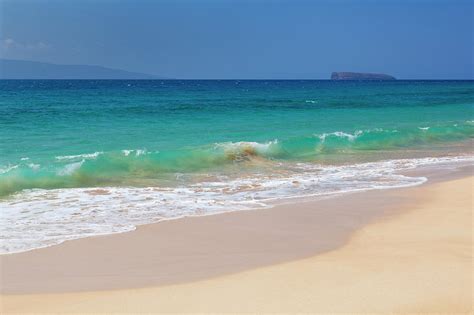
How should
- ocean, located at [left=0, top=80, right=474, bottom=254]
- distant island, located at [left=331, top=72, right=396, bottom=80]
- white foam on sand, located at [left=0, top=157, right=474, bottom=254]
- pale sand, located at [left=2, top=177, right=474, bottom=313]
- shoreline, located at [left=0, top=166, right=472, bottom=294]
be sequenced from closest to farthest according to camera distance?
pale sand, located at [left=2, top=177, right=474, bottom=313]
shoreline, located at [left=0, top=166, right=472, bottom=294]
white foam on sand, located at [left=0, top=157, right=474, bottom=254]
ocean, located at [left=0, top=80, right=474, bottom=254]
distant island, located at [left=331, top=72, right=396, bottom=80]

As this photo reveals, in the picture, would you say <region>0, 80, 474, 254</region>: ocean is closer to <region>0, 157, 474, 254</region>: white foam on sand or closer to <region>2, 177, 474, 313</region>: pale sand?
<region>0, 157, 474, 254</region>: white foam on sand

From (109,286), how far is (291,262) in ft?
6.30

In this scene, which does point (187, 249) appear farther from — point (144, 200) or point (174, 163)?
point (174, 163)

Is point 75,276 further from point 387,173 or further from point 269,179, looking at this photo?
point 387,173

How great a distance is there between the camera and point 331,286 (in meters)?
5.71

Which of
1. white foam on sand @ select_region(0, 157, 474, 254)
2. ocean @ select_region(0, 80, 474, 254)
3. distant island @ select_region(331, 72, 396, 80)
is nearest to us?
white foam on sand @ select_region(0, 157, 474, 254)

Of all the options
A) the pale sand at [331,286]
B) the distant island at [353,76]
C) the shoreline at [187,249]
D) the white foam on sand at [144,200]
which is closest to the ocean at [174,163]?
the white foam on sand at [144,200]

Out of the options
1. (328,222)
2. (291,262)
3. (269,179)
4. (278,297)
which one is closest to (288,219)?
(328,222)

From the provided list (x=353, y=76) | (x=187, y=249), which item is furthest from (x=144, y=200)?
(x=353, y=76)

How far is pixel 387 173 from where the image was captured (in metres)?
14.0

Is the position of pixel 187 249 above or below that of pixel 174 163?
below

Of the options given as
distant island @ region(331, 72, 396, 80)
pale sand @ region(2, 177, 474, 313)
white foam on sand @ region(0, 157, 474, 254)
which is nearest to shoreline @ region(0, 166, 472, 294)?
pale sand @ region(2, 177, 474, 313)

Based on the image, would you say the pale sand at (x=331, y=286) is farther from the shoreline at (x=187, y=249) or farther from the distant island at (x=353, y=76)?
the distant island at (x=353, y=76)

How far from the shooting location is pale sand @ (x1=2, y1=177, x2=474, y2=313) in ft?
17.3
